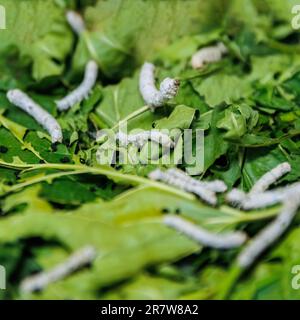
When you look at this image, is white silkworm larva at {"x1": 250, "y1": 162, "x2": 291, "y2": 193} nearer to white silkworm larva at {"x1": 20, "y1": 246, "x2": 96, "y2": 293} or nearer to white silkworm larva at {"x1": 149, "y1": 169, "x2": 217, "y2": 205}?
white silkworm larva at {"x1": 149, "y1": 169, "x2": 217, "y2": 205}

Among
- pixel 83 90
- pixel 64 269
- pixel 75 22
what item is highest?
pixel 75 22

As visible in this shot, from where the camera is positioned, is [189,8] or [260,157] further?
[189,8]

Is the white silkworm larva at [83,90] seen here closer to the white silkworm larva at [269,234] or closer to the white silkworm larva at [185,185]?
the white silkworm larva at [185,185]

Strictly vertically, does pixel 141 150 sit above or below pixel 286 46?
below

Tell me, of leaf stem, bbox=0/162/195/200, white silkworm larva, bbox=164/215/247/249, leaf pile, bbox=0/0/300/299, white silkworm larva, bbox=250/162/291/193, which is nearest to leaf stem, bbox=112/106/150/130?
leaf pile, bbox=0/0/300/299

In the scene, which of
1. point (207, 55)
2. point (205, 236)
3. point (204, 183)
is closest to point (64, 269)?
point (205, 236)

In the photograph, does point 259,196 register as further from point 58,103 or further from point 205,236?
point 58,103
